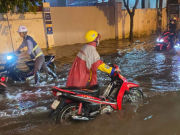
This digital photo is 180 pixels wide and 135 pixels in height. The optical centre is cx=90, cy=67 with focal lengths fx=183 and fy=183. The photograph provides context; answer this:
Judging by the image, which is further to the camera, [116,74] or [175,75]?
[175,75]

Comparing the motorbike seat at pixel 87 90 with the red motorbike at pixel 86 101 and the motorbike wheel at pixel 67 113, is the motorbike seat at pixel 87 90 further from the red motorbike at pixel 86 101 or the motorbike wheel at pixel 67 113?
the motorbike wheel at pixel 67 113

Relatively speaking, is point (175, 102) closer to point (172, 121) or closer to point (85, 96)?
point (172, 121)

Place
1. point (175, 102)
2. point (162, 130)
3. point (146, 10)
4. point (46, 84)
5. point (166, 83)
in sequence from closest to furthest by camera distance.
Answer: point (162, 130) → point (175, 102) → point (166, 83) → point (46, 84) → point (146, 10)

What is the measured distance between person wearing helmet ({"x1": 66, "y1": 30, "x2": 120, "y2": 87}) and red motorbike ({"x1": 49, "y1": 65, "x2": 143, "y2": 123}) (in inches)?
9.7

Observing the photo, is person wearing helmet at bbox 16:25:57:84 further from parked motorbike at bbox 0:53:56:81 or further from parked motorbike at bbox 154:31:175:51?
parked motorbike at bbox 154:31:175:51

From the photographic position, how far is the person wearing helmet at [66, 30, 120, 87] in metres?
3.45

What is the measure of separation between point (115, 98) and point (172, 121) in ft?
3.76

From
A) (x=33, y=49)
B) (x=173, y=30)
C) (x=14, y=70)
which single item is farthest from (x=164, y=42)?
(x=14, y=70)

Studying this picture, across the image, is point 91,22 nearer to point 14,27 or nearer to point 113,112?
point 14,27

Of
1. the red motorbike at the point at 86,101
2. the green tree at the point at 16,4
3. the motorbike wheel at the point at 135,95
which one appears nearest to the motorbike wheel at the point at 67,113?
the red motorbike at the point at 86,101

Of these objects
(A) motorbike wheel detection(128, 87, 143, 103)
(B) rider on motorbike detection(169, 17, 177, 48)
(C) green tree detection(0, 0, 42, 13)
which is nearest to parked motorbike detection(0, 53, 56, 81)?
(A) motorbike wheel detection(128, 87, 143, 103)

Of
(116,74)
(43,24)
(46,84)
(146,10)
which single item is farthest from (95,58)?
(146,10)

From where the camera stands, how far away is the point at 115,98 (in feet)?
12.5

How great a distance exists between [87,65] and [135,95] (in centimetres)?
148
